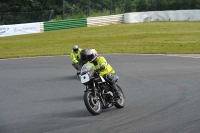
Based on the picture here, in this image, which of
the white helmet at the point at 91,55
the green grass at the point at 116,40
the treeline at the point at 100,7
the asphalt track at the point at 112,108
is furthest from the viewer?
the treeline at the point at 100,7

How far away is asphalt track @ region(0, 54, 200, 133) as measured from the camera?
32.5 ft

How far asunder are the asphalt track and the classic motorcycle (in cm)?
19

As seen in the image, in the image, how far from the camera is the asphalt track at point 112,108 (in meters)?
9.90

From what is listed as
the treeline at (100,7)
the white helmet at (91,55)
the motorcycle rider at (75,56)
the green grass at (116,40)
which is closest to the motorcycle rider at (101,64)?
the white helmet at (91,55)

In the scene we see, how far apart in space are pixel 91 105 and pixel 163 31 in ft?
94.1

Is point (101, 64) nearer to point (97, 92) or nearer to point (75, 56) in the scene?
point (97, 92)

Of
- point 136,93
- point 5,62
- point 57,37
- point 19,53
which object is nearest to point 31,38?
point 57,37

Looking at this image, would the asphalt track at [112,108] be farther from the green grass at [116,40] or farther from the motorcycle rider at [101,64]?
the green grass at [116,40]

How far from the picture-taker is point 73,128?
9.79 metres

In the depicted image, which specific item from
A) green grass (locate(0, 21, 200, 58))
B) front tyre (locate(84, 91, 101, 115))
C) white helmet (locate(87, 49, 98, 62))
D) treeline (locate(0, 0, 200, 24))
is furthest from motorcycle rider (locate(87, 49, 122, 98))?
treeline (locate(0, 0, 200, 24))

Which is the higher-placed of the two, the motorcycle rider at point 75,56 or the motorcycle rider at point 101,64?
Result: the motorcycle rider at point 101,64

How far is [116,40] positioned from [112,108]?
76.9 ft

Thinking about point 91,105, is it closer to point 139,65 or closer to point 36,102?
point 36,102

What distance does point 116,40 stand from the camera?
116 ft
